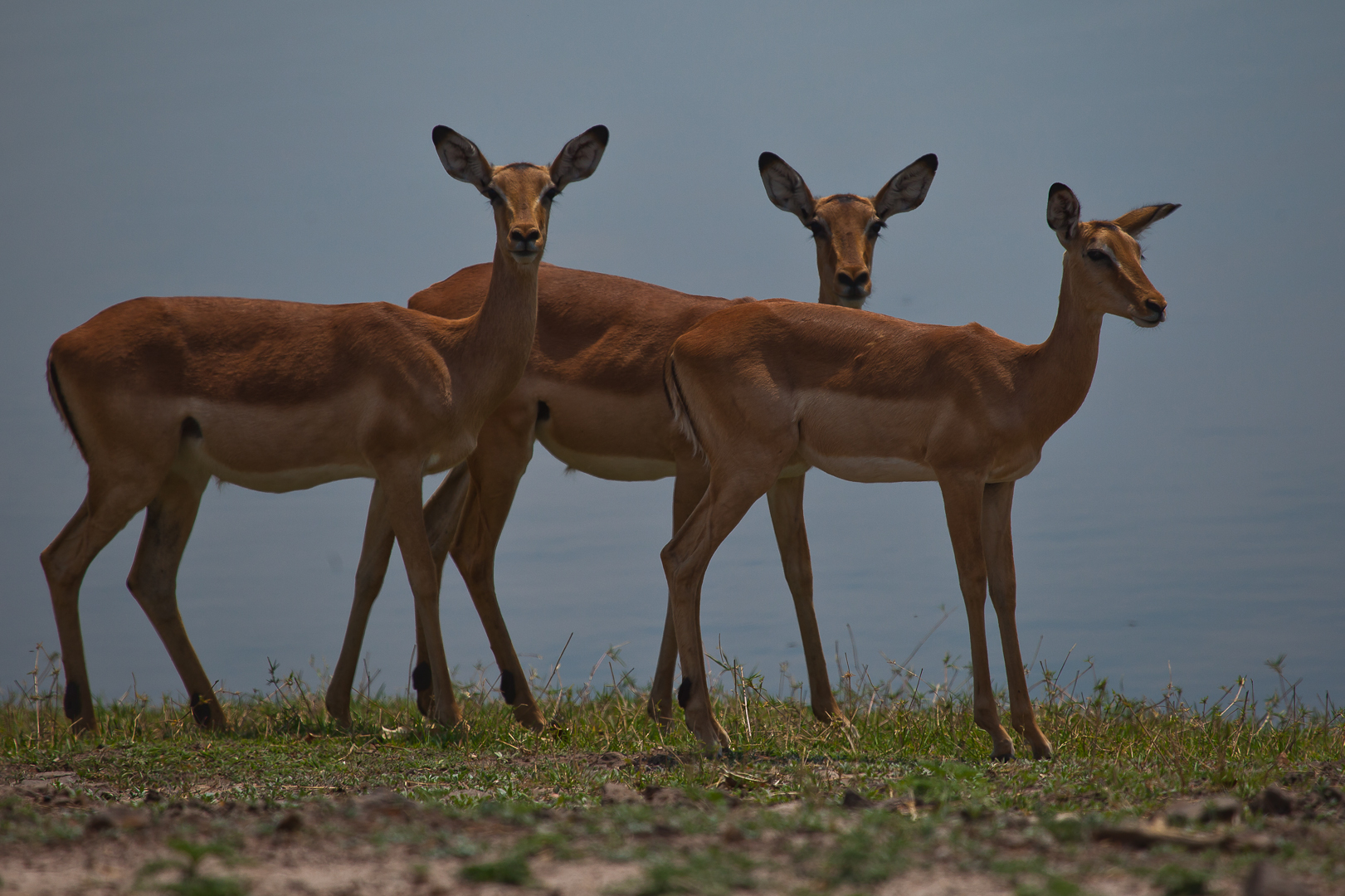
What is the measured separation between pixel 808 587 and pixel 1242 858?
491 centimetres

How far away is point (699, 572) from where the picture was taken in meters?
Result: 7.42

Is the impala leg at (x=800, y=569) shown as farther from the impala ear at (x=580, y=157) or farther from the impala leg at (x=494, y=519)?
the impala ear at (x=580, y=157)

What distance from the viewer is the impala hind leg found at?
8359 millimetres

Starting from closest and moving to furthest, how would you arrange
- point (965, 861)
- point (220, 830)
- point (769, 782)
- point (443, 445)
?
1. point (965, 861)
2. point (220, 830)
3. point (769, 782)
4. point (443, 445)

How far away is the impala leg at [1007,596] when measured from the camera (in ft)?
23.0

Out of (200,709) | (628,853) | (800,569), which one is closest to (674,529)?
(800,569)

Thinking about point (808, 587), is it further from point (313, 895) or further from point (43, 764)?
point (313, 895)

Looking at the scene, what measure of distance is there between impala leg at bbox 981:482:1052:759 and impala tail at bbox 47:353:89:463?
5.94m

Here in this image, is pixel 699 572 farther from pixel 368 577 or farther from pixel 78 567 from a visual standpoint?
pixel 78 567

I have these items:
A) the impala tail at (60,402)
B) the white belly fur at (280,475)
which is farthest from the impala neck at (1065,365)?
the impala tail at (60,402)

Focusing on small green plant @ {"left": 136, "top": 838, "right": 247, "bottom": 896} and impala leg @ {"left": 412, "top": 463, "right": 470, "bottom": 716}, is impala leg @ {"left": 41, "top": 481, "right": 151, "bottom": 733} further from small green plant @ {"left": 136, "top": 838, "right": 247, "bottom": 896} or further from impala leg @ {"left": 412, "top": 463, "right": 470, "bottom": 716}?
small green plant @ {"left": 136, "top": 838, "right": 247, "bottom": 896}

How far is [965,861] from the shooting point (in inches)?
148

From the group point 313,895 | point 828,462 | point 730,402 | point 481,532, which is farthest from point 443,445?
point 313,895

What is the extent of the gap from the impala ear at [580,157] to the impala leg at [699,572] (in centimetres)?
276
